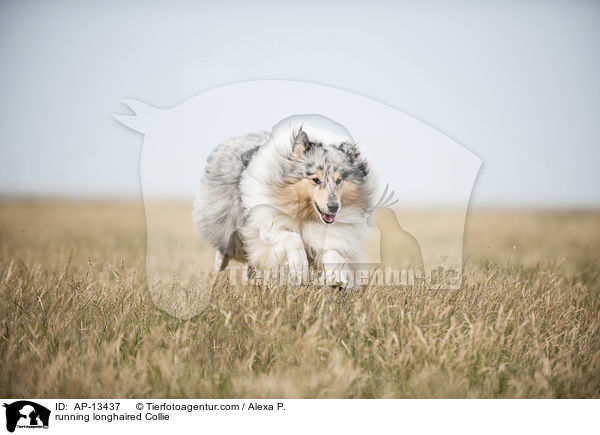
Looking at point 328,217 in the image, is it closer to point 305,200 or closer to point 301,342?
point 305,200

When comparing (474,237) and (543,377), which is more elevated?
(474,237)

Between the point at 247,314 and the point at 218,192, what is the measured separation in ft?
4.40

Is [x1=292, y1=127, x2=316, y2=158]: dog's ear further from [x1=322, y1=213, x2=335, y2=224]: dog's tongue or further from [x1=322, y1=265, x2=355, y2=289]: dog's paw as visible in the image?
[x1=322, y1=265, x2=355, y2=289]: dog's paw

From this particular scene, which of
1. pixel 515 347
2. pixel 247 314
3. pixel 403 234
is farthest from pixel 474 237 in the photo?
pixel 247 314

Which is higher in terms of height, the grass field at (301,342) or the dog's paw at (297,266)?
the dog's paw at (297,266)

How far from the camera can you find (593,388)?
2.90 meters

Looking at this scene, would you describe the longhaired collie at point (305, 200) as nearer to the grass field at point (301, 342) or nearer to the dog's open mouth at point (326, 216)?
the dog's open mouth at point (326, 216)

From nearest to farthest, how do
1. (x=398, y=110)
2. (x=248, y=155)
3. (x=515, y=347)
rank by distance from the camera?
(x=515, y=347) < (x=398, y=110) < (x=248, y=155)

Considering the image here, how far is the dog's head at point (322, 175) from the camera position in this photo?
3484mm

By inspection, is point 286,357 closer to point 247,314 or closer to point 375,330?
point 247,314

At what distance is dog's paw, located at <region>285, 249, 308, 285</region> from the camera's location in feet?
11.5
